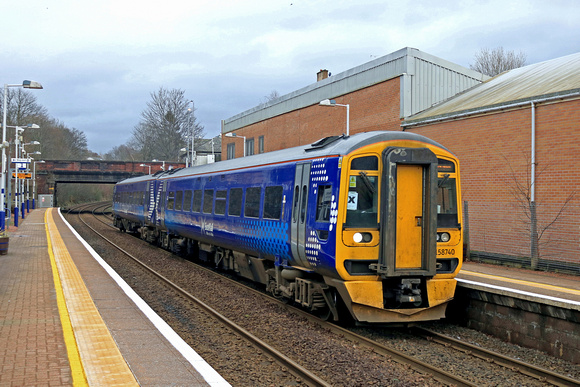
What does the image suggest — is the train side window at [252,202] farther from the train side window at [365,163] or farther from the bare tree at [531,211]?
the bare tree at [531,211]

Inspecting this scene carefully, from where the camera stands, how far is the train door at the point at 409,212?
807 cm

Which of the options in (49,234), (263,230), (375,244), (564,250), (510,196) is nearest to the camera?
(375,244)

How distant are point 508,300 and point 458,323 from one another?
1301 millimetres

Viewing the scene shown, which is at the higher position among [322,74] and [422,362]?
[322,74]

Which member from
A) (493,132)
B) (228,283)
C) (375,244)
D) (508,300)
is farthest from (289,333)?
(493,132)

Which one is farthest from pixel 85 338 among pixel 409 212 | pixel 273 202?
pixel 409 212

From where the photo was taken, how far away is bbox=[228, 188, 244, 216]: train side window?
40.5ft

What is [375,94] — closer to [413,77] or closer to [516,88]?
[413,77]

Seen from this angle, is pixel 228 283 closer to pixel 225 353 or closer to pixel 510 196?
pixel 225 353

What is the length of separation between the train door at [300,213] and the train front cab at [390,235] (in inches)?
38.0

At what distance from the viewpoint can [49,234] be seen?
83.9 ft

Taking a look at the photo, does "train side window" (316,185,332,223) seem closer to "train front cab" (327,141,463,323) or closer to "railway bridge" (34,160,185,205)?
"train front cab" (327,141,463,323)

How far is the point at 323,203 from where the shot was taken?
8.55 metres

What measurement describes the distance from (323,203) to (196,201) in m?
8.04
